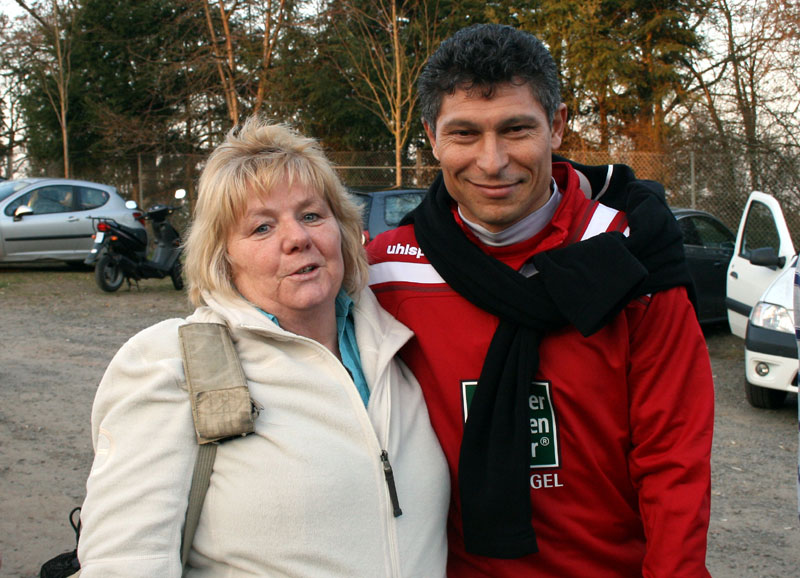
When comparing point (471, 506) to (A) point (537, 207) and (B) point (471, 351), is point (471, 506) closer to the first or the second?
(B) point (471, 351)

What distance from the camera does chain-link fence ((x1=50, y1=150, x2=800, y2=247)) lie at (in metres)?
13.8

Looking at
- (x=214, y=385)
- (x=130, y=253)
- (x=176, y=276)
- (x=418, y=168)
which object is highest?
(x=418, y=168)

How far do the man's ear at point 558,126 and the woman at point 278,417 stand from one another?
1.95 feet

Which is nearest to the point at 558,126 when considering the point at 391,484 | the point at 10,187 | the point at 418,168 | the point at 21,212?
the point at 391,484

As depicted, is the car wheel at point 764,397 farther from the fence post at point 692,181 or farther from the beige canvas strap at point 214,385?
the fence post at point 692,181

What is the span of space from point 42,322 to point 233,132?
850 cm

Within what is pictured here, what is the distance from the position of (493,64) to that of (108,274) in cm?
1135

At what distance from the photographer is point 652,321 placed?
6.19ft

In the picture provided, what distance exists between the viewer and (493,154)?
1.94 metres

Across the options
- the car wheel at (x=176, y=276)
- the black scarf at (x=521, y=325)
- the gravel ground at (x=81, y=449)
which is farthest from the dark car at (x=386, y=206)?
the black scarf at (x=521, y=325)

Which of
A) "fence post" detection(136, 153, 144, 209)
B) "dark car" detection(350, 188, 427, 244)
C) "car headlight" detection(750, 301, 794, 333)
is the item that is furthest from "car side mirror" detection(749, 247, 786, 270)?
"fence post" detection(136, 153, 144, 209)

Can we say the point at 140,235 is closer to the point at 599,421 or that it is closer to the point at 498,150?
the point at 498,150

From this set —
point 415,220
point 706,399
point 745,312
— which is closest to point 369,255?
point 415,220

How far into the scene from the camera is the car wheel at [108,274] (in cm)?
1205
